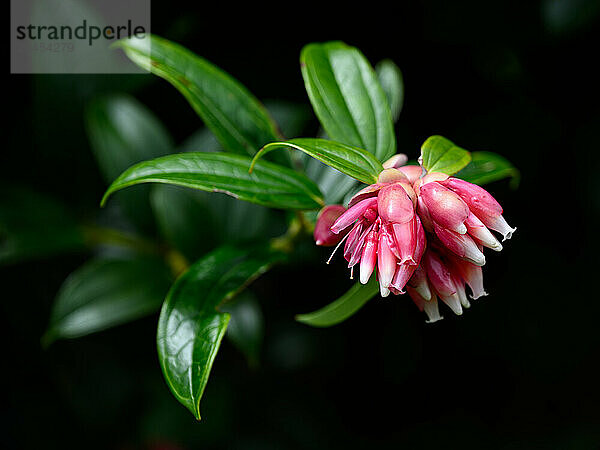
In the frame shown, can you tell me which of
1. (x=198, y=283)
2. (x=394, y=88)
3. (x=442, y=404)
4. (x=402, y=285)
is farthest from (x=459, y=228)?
(x=442, y=404)

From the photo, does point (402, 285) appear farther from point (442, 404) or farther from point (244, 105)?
point (442, 404)

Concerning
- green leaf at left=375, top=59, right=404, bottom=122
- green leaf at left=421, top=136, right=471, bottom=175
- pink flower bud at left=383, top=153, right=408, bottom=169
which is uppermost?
green leaf at left=375, top=59, right=404, bottom=122

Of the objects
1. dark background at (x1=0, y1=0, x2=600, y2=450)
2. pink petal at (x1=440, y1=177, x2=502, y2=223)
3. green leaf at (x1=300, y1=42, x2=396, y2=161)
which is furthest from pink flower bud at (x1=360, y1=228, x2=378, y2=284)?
dark background at (x1=0, y1=0, x2=600, y2=450)

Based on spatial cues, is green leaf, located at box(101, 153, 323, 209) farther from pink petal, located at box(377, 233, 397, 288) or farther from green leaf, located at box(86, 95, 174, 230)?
green leaf, located at box(86, 95, 174, 230)

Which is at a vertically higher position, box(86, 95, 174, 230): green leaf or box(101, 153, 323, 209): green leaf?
box(101, 153, 323, 209): green leaf

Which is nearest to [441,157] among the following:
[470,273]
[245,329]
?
[470,273]

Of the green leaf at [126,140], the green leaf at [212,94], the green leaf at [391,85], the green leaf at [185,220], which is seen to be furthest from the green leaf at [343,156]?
the green leaf at [126,140]

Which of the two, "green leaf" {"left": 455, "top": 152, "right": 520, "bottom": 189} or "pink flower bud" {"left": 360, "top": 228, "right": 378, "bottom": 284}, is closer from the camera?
"pink flower bud" {"left": 360, "top": 228, "right": 378, "bottom": 284}
